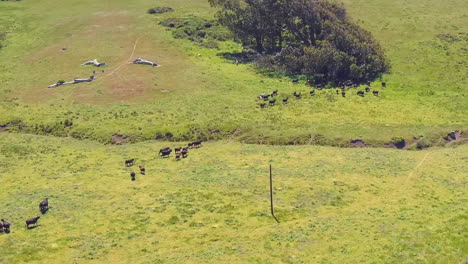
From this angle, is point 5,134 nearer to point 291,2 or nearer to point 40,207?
point 40,207

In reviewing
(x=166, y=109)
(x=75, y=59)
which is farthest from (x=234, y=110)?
(x=75, y=59)

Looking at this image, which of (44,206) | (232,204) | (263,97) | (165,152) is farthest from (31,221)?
(263,97)

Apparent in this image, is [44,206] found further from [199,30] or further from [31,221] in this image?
[199,30]

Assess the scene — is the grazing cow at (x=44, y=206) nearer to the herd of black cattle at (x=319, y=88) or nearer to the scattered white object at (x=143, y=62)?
the herd of black cattle at (x=319, y=88)

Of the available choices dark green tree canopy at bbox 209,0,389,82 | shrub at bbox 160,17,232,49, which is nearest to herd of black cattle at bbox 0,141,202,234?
dark green tree canopy at bbox 209,0,389,82

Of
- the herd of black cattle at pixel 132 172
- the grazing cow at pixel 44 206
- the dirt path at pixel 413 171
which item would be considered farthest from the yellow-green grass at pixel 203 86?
the grazing cow at pixel 44 206

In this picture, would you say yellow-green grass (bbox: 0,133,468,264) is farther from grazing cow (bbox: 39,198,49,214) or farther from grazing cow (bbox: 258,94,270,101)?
grazing cow (bbox: 258,94,270,101)
